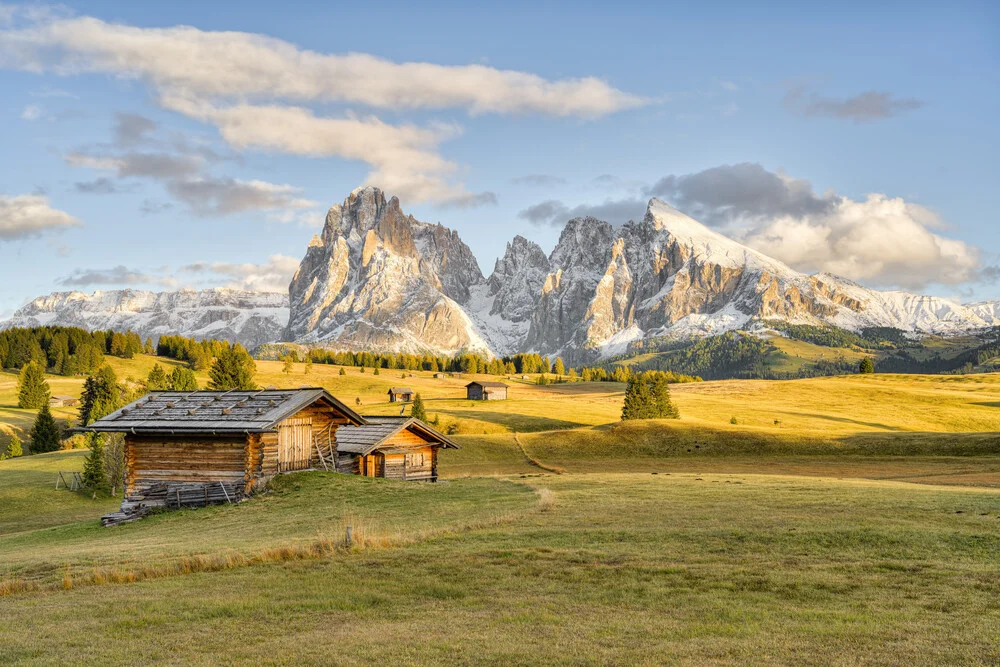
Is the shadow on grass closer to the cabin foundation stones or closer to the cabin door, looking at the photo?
the cabin foundation stones

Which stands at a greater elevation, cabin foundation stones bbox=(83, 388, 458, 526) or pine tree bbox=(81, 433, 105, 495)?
cabin foundation stones bbox=(83, 388, 458, 526)

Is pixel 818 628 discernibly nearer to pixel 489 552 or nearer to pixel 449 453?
pixel 489 552

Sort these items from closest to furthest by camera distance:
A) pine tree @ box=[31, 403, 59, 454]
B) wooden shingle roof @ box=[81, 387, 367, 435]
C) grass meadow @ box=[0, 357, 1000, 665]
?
grass meadow @ box=[0, 357, 1000, 665] < wooden shingle roof @ box=[81, 387, 367, 435] < pine tree @ box=[31, 403, 59, 454]

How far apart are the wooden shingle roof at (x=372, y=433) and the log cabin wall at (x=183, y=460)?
9023mm

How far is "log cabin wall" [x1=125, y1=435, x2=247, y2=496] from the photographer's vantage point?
123ft

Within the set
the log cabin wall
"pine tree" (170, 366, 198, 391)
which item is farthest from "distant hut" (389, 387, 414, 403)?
the log cabin wall

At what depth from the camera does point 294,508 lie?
31922 millimetres

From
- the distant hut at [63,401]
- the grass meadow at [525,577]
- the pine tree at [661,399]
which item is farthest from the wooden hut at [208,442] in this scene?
the distant hut at [63,401]

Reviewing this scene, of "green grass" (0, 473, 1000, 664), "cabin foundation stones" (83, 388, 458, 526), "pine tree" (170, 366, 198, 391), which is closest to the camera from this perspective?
"green grass" (0, 473, 1000, 664)

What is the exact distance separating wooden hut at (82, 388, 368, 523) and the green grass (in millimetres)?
18038

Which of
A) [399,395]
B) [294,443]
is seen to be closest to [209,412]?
[294,443]

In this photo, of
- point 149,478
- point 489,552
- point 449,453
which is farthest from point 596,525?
point 449,453

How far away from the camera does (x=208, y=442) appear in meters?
38.2

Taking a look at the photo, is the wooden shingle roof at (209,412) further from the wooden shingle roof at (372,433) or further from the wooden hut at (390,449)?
the wooden hut at (390,449)
